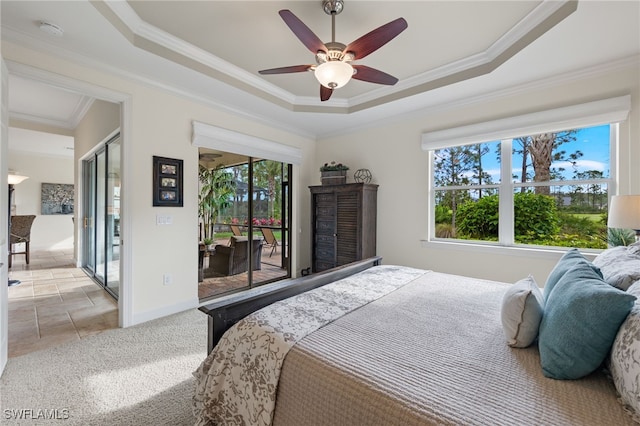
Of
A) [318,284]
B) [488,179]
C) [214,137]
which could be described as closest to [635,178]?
[488,179]

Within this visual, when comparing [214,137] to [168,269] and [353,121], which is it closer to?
[168,269]

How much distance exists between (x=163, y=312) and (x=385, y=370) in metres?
2.91

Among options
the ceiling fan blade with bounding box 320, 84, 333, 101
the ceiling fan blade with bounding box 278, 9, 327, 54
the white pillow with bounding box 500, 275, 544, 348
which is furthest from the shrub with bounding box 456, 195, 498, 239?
the ceiling fan blade with bounding box 278, 9, 327, 54

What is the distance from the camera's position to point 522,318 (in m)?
1.17

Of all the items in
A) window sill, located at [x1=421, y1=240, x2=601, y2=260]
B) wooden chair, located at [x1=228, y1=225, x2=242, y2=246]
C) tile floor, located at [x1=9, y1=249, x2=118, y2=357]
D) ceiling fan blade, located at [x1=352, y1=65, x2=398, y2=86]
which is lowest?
tile floor, located at [x1=9, y1=249, x2=118, y2=357]

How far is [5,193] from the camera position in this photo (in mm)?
2018

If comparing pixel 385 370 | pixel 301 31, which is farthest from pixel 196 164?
pixel 385 370

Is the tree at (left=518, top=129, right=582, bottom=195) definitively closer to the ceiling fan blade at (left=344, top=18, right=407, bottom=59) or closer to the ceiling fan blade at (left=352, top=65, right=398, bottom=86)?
the ceiling fan blade at (left=352, top=65, right=398, bottom=86)

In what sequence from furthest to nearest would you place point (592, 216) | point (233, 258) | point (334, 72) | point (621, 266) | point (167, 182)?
point (233, 258)
point (167, 182)
point (592, 216)
point (334, 72)
point (621, 266)

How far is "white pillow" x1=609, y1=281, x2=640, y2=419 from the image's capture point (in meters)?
0.77

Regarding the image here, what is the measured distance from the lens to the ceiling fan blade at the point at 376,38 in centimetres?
171

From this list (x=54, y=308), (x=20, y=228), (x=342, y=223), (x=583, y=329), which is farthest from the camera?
(x=20, y=228)

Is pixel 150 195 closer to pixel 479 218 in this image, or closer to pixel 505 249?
pixel 479 218

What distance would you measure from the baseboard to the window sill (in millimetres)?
3019
